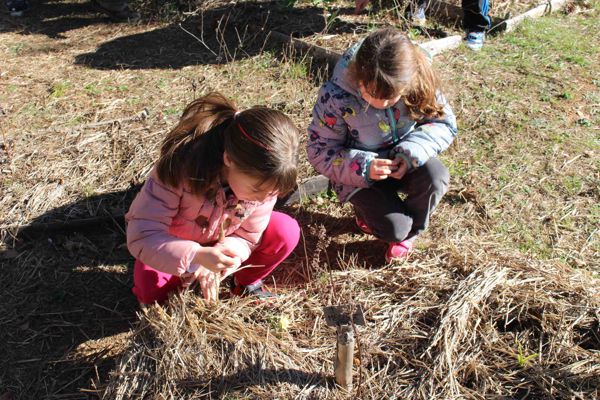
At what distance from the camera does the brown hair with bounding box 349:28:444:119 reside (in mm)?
2865

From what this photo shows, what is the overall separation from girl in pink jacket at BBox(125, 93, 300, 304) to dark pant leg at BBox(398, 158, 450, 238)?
0.83 meters

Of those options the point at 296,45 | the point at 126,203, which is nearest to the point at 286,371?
the point at 126,203

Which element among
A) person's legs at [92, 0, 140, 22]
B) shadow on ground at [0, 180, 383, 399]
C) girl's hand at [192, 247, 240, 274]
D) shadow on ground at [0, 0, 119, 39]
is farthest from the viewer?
person's legs at [92, 0, 140, 22]

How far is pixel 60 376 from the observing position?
290 cm

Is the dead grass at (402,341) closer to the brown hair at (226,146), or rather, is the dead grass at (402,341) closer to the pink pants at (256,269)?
the pink pants at (256,269)

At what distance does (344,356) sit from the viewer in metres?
2.28

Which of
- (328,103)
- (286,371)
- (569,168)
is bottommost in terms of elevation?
(569,168)

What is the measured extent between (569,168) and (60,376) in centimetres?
335

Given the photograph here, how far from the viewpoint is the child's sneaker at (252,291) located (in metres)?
3.10

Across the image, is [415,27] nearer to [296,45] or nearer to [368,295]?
[296,45]

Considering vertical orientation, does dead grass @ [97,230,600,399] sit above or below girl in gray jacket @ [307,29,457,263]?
below

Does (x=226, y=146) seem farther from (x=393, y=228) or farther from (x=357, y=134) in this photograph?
(x=393, y=228)

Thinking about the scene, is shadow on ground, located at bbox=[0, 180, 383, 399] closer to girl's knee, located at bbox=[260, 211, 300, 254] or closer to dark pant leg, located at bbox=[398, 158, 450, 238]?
dark pant leg, located at bbox=[398, 158, 450, 238]

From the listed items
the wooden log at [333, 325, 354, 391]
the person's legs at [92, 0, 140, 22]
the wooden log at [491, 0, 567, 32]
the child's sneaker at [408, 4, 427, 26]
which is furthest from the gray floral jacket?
the person's legs at [92, 0, 140, 22]
